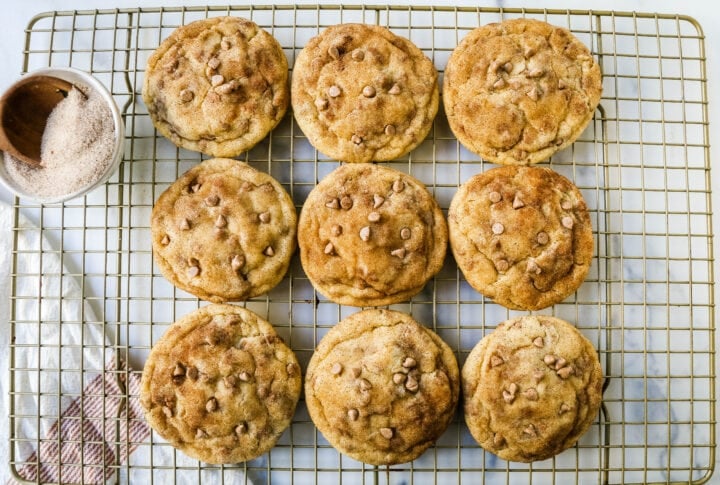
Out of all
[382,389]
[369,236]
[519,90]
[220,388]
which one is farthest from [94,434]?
[519,90]

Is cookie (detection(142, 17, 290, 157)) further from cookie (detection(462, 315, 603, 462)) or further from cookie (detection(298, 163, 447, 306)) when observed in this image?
cookie (detection(462, 315, 603, 462))

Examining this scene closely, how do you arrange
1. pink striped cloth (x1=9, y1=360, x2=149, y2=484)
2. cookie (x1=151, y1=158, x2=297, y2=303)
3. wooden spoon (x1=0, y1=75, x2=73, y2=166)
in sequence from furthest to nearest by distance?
pink striped cloth (x1=9, y1=360, x2=149, y2=484)
cookie (x1=151, y1=158, x2=297, y2=303)
wooden spoon (x1=0, y1=75, x2=73, y2=166)

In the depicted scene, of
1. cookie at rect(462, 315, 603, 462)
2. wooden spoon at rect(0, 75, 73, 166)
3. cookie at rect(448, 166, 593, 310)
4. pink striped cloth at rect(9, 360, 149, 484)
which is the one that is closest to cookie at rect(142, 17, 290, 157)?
wooden spoon at rect(0, 75, 73, 166)

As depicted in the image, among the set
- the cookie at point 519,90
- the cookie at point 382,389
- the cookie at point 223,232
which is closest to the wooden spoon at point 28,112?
the cookie at point 223,232

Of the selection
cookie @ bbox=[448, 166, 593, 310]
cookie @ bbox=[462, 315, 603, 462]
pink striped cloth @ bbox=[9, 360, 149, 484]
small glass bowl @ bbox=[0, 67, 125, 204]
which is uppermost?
small glass bowl @ bbox=[0, 67, 125, 204]

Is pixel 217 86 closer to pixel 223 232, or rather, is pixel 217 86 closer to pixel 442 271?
pixel 223 232

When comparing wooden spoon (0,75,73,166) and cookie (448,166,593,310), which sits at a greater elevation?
wooden spoon (0,75,73,166)

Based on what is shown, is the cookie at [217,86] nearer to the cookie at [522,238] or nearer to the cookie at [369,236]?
the cookie at [369,236]

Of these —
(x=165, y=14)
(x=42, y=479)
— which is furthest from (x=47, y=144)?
(x=42, y=479)

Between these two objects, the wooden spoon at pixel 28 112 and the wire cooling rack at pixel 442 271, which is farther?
the wire cooling rack at pixel 442 271
